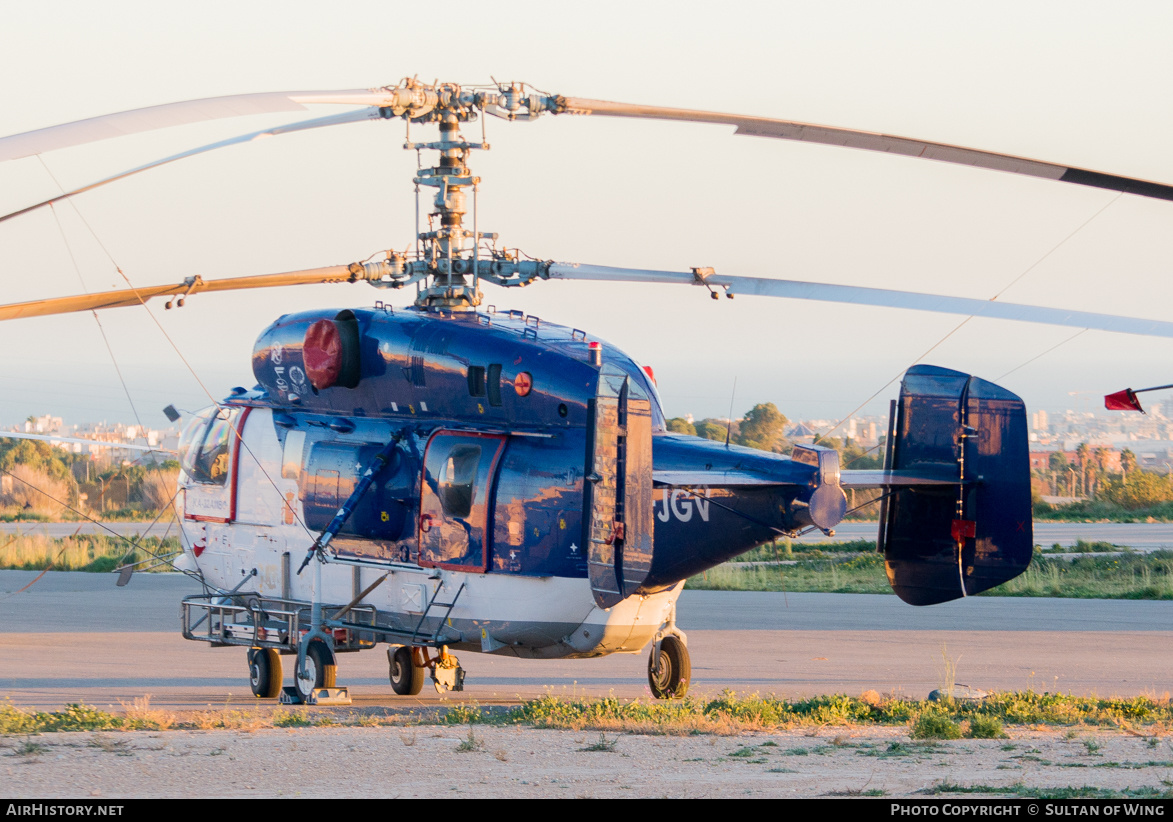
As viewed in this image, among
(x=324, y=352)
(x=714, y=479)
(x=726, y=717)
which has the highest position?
(x=324, y=352)

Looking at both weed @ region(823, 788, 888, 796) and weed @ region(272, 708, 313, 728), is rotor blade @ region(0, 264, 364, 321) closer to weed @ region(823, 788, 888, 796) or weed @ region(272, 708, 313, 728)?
weed @ region(272, 708, 313, 728)

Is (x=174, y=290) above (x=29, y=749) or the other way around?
above

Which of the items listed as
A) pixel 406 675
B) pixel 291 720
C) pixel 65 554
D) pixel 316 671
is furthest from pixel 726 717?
pixel 65 554

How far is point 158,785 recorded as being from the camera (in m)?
9.70

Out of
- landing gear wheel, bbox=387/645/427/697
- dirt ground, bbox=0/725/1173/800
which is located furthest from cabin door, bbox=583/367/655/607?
landing gear wheel, bbox=387/645/427/697

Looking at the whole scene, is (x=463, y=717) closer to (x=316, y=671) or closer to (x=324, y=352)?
(x=316, y=671)

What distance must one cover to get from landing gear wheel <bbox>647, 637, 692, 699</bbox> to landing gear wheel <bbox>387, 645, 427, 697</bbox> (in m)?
3.30

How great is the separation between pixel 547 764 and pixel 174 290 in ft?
23.1

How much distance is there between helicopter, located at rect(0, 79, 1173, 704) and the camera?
531 inches

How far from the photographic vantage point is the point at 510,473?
1435 centimetres

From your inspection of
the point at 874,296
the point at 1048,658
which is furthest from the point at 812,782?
the point at 1048,658

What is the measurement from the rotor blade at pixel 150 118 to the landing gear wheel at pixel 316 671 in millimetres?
6625

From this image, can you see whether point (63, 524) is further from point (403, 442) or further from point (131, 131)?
point (131, 131)

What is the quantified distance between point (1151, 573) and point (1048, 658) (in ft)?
46.6
